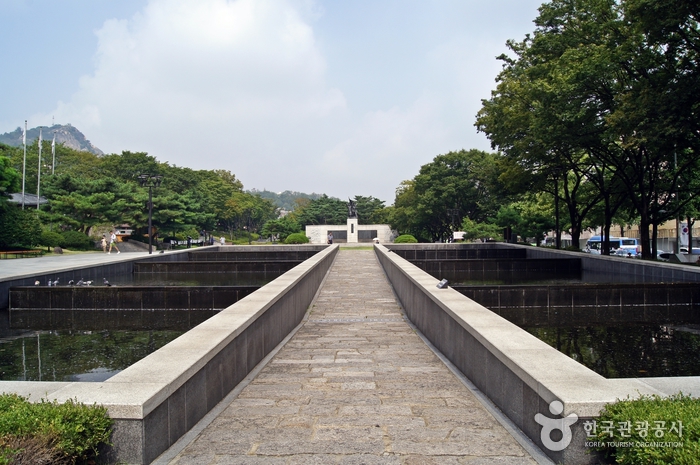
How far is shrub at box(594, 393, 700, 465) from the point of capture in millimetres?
2818

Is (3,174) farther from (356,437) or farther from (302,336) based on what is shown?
(356,437)

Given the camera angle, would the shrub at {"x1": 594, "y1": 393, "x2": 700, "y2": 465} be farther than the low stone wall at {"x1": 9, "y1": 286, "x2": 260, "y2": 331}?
No

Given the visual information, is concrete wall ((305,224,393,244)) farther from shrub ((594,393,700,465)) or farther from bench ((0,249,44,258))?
shrub ((594,393,700,465))

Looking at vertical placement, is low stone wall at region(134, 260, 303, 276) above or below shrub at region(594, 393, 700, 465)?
below

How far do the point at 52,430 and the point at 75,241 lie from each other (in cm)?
3921

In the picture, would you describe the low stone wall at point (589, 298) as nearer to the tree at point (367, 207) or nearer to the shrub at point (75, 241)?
the shrub at point (75, 241)

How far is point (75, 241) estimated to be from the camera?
37.9m

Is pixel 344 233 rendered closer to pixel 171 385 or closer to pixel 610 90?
pixel 610 90

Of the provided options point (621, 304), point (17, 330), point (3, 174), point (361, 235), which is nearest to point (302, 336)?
point (17, 330)

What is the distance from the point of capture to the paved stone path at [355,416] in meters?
3.89

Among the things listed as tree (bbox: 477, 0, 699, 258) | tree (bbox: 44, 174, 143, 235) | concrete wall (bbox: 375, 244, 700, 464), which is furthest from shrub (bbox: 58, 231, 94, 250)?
concrete wall (bbox: 375, 244, 700, 464)

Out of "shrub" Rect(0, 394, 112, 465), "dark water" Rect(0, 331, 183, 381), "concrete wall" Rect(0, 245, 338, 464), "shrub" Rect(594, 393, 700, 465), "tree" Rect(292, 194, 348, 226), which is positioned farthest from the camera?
"tree" Rect(292, 194, 348, 226)

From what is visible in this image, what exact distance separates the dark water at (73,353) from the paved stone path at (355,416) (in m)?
3.29

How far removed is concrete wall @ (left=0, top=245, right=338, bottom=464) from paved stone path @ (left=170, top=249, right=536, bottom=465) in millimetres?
222
